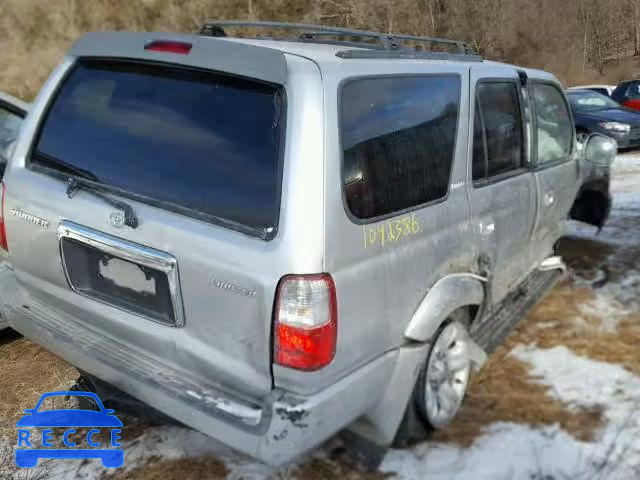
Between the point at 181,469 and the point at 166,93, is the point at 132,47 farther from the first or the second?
the point at 181,469

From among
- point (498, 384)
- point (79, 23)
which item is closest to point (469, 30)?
point (79, 23)

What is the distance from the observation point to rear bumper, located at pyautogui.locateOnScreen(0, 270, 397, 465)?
217 cm

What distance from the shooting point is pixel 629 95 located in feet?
52.4

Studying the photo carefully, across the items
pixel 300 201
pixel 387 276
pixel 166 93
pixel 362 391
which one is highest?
pixel 166 93

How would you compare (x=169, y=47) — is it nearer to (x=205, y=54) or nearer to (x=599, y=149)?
(x=205, y=54)

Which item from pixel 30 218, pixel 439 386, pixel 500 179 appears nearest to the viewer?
pixel 30 218

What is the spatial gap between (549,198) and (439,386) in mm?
1780

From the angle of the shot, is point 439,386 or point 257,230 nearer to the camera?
point 257,230

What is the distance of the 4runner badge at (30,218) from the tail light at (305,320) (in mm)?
1233

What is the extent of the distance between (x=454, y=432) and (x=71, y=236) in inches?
83.8

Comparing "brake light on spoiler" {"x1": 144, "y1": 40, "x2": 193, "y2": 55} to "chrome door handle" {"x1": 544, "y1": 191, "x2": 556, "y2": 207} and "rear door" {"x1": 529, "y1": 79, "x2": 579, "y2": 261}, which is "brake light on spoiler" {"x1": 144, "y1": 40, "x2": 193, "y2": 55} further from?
"chrome door handle" {"x1": 544, "y1": 191, "x2": 556, "y2": 207}

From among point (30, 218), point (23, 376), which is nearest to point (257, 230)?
point (30, 218)

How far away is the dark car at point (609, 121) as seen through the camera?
12.5 metres

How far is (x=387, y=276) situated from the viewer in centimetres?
246
